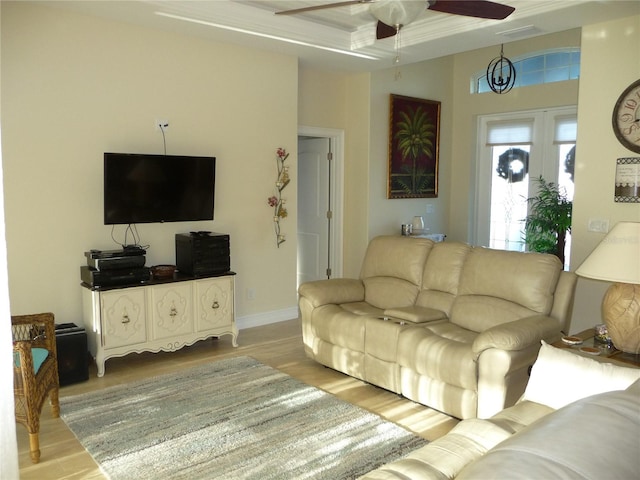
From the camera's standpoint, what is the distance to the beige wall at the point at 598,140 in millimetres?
4355

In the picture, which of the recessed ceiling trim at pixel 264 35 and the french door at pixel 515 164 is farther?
the french door at pixel 515 164

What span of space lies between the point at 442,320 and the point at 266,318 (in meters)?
2.31

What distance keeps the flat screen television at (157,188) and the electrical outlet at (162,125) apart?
1.16ft

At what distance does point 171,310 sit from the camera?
451 cm

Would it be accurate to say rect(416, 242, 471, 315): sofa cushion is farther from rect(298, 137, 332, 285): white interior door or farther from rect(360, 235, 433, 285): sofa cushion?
rect(298, 137, 332, 285): white interior door

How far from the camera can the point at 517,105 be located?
6668 mm

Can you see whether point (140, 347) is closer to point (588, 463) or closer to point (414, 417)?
point (414, 417)

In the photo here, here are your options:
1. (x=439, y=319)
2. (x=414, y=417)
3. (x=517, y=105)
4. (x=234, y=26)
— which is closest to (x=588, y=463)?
(x=414, y=417)

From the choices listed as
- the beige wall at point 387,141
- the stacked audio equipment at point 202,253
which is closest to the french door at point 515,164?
the beige wall at point 387,141

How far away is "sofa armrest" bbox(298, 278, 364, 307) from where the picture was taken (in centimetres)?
438

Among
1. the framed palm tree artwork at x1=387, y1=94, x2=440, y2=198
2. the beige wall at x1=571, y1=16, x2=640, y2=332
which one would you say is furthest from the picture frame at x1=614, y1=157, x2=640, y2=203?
the framed palm tree artwork at x1=387, y1=94, x2=440, y2=198

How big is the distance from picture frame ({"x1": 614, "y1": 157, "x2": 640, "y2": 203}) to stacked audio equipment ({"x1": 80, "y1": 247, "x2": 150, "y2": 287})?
12.9 ft

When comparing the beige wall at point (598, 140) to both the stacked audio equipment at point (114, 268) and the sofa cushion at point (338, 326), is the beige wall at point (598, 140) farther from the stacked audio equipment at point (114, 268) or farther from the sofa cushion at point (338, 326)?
the stacked audio equipment at point (114, 268)

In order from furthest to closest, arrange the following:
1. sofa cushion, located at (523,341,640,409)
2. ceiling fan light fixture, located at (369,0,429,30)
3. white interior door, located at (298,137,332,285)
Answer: white interior door, located at (298,137,332,285), ceiling fan light fixture, located at (369,0,429,30), sofa cushion, located at (523,341,640,409)
